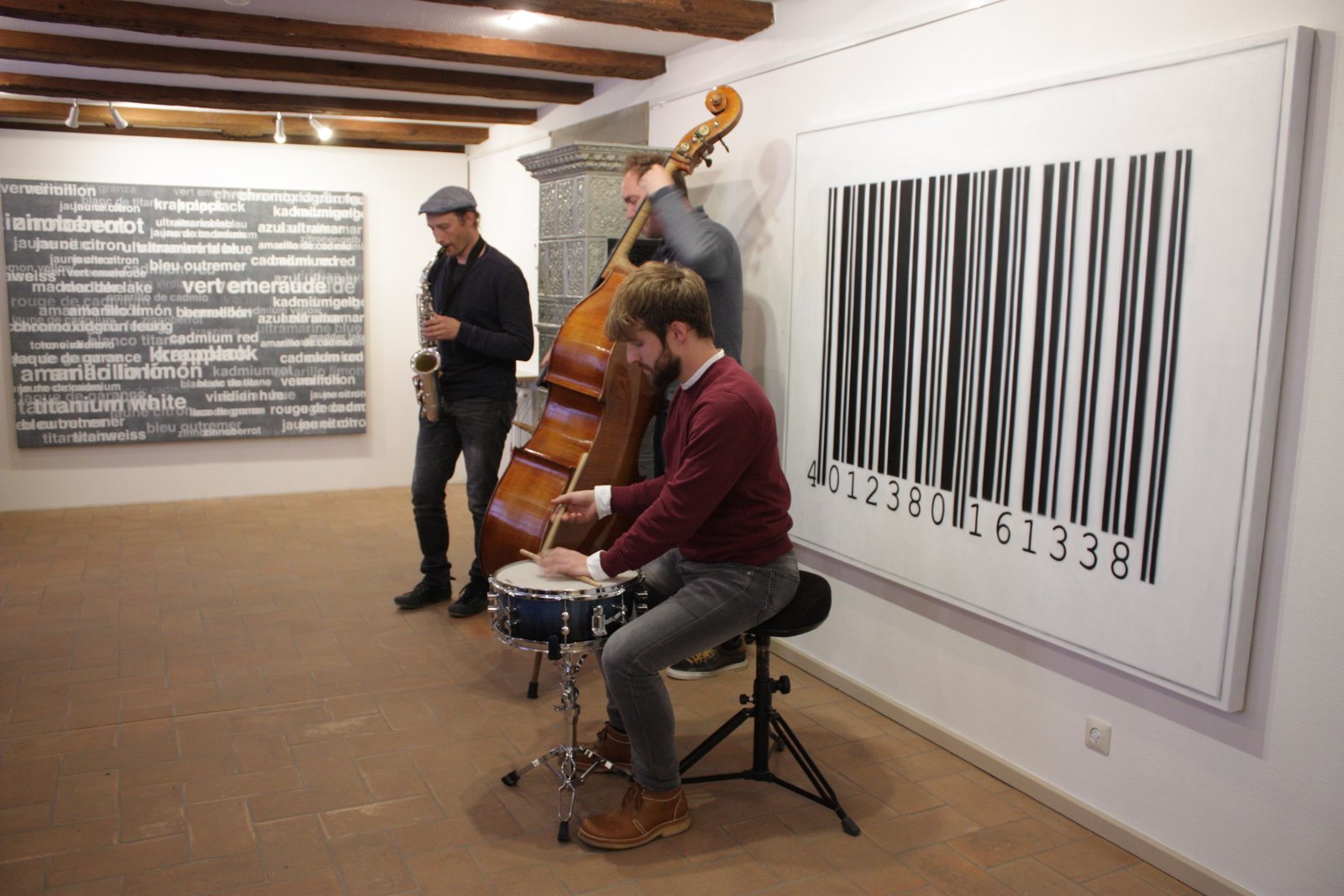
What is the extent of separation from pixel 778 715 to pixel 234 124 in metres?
5.37

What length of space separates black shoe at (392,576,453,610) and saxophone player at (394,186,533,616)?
0.54 feet

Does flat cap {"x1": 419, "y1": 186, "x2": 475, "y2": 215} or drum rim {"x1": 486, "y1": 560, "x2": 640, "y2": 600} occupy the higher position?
flat cap {"x1": 419, "y1": 186, "x2": 475, "y2": 215}

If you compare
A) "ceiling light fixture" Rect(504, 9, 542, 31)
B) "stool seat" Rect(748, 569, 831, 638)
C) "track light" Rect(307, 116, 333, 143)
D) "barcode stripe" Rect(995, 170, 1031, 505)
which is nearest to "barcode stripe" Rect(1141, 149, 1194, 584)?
"barcode stripe" Rect(995, 170, 1031, 505)

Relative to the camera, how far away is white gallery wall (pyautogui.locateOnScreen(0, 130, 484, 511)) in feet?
21.6

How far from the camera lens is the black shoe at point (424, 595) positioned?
466 centimetres

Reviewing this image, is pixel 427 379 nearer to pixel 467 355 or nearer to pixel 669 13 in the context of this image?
pixel 467 355

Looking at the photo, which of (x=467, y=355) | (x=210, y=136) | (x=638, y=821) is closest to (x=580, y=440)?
(x=467, y=355)

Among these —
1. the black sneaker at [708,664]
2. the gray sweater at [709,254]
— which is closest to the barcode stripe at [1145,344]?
the gray sweater at [709,254]

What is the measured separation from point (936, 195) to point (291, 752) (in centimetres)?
260

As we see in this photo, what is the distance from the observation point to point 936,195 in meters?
3.23

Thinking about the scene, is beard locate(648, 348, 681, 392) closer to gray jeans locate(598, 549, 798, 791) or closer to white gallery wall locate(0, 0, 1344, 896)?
gray jeans locate(598, 549, 798, 791)

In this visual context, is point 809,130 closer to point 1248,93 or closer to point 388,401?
point 1248,93

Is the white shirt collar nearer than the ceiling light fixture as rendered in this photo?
Yes

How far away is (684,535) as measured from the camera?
258 centimetres
